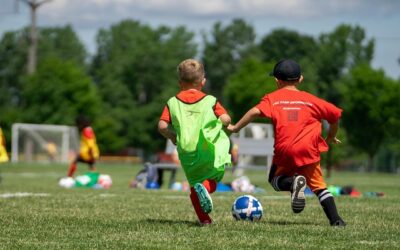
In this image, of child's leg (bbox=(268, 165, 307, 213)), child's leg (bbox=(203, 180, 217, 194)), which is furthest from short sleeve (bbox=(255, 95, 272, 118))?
child's leg (bbox=(203, 180, 217, 194))

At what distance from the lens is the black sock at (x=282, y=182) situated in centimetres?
969

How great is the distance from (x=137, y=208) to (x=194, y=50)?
97.1 m

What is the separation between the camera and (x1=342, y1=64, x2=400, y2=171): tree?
2734 inches

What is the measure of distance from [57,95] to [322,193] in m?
73.2

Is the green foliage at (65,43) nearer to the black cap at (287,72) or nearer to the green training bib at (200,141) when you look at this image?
the black cap at (287,72)

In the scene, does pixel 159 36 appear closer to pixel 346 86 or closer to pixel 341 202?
pixel 346 86

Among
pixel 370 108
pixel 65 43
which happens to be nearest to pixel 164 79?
pixel 65 43

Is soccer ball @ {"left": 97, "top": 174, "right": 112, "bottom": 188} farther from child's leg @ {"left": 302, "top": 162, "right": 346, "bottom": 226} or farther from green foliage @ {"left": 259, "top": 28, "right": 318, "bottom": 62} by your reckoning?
green foliage @ {"left": 259, "top": 28, "right": 318, "bottom": 62}

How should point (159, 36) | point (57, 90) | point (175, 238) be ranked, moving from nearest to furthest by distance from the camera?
point (175, 238)
point (57, 90)
point (159, 36)

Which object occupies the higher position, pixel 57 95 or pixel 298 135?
pixel 298 135

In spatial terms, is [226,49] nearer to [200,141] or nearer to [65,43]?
[65,43]

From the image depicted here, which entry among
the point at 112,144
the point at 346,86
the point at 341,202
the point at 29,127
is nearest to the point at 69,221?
the point at 341,202

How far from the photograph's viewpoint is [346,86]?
72.4 metres

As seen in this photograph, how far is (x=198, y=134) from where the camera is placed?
9.56 m
